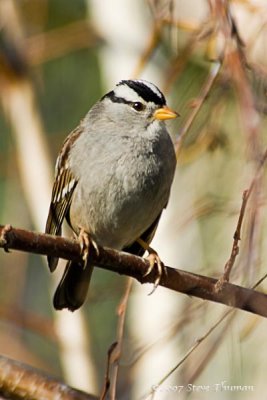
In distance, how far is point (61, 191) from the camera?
338cm

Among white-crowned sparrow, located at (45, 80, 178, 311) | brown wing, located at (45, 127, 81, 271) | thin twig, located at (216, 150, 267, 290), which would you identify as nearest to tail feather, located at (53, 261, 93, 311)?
white-crowned sparrow, located at (45, 80, 178, 311)

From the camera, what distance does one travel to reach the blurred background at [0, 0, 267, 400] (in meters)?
2.10

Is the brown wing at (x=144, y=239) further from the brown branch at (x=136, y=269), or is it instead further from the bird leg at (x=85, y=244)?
the brown branch at (x=136, y=269)

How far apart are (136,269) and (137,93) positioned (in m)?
1.10

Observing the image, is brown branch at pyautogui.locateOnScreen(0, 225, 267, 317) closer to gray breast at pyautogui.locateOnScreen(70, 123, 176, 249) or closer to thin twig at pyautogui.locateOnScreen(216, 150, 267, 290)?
thin twig at pyautogui.locateOnScreen(216, 150, 267, 290)

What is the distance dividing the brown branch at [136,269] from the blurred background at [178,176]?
0.06 metres

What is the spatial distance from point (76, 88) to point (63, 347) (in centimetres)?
344

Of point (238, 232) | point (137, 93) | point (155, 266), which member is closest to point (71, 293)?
point (155, 266)

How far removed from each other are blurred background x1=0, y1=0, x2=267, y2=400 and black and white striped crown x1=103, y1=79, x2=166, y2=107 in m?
0.08

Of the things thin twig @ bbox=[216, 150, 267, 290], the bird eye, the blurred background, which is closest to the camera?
thin twig @ bbox=[216, 150, 267, 290]

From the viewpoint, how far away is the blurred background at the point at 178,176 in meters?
2.10

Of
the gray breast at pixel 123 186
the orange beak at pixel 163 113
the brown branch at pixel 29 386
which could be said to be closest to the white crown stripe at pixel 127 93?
the orange beak at pixel 163 113

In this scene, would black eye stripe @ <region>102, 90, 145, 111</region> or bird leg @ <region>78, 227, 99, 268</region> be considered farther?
black eye stripe @ <region>102, 90, 145, 111</region>

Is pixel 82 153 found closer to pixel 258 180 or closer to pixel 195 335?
pixel 195 335
